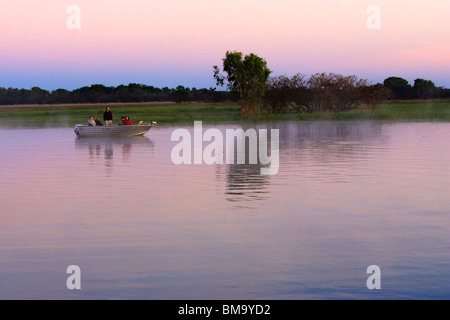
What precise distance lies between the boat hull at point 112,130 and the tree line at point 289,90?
2884 centimetres

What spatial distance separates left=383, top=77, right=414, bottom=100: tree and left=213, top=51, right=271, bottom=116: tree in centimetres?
6067

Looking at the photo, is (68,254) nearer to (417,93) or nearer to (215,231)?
(215,231)

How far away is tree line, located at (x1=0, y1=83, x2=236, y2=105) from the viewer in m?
138

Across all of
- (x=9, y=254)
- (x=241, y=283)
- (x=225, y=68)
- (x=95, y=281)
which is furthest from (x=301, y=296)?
(x=225, y=68)

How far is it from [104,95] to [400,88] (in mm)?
61082

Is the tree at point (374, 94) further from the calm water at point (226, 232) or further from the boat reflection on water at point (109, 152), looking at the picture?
the calm water at point (226, 232)

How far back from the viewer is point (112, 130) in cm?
4581

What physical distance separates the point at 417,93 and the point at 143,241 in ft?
407

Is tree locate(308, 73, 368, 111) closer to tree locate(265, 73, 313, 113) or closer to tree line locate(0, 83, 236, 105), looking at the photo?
tree locate(265, 73, 313, 113)

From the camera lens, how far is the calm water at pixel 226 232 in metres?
9.01

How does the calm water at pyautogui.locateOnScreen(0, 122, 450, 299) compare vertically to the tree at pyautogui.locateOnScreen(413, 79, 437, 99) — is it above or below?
below

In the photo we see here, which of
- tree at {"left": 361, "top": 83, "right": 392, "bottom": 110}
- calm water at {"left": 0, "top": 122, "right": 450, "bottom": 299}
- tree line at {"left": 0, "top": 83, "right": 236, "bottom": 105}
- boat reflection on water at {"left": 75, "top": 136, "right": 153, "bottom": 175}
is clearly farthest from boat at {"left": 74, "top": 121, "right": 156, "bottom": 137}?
tree line at {"left": 0, "top": 83, "right": 236, "bottom": 105}

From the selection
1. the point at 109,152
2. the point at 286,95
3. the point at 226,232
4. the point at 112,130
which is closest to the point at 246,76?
the point at 286,95

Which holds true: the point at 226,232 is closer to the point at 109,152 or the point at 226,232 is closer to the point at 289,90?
the point at 109,152
